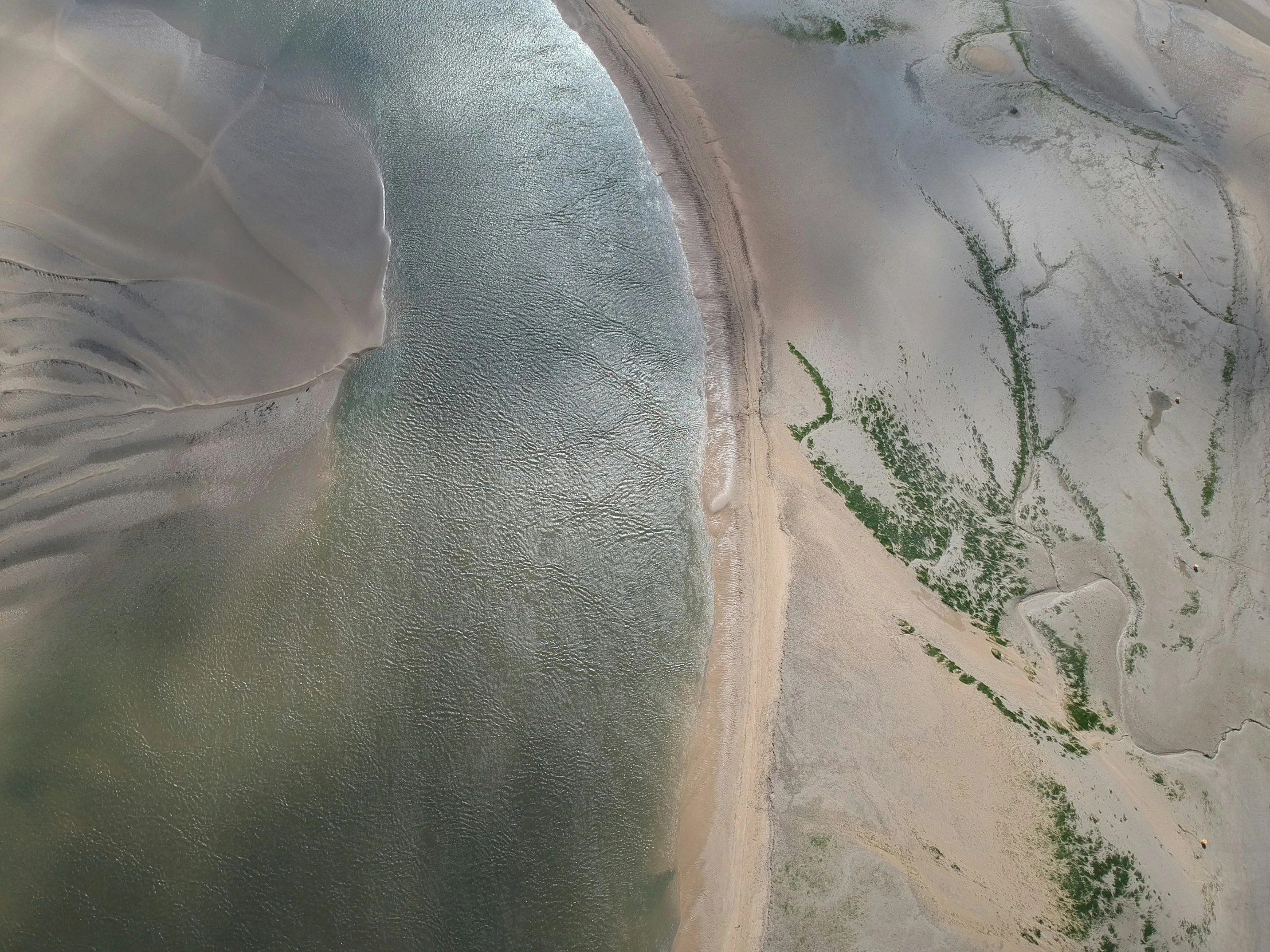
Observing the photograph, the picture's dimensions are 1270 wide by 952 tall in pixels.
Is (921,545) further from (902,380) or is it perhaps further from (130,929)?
(130,929)

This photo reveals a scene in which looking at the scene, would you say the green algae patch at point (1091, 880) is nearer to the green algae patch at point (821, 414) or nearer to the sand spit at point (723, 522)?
the sand spit at point (723, 522)

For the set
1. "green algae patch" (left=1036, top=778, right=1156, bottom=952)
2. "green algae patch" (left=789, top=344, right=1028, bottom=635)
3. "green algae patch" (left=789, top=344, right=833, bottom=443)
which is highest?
"green algae patch" (left=789, top=344, right=833, bottom=443)

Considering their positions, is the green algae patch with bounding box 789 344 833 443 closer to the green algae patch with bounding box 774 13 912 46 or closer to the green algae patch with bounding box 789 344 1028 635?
the green algae patch with bounding box 789 344 1028 635

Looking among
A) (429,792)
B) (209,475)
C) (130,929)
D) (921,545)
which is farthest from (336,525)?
(921,545)

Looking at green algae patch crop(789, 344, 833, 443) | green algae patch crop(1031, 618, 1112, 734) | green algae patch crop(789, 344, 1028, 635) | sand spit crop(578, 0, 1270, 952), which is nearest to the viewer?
sand spit crop(578, 0, 1270, 952)

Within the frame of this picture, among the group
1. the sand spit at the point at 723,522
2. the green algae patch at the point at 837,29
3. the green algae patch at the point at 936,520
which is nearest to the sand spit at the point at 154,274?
the sand spit at the point at 723,522

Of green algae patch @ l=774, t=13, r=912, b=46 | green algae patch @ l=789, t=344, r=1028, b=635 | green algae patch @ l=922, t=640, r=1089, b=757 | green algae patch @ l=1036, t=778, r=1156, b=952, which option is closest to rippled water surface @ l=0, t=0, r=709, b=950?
green algae patch @ l=789, t=344, r=1028, b=635
